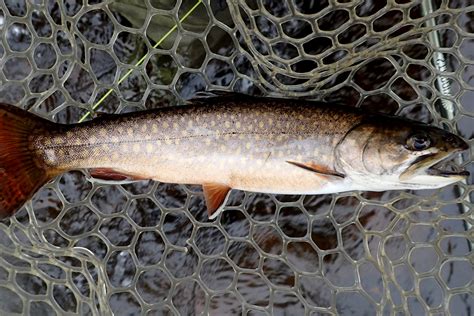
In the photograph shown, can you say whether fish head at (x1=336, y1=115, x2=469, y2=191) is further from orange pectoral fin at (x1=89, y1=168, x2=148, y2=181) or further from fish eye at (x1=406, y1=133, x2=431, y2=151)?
orange pectoral fin at (x1=89, y1=168, x2=148, y2=181)

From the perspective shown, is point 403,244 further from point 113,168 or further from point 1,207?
point 1,207

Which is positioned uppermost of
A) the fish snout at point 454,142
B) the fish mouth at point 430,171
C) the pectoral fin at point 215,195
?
the fish snout at point 454,142

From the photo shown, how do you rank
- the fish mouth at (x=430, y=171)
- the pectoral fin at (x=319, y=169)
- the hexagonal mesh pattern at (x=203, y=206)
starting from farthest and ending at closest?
the hexagonal mesh pattern at (x=203, y=206)
the pectoral fin at (x=319, y=169)
the fish mouth at (x=430, y=171)

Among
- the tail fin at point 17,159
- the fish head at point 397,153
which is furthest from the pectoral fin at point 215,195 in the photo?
the tail fin at point 17,159

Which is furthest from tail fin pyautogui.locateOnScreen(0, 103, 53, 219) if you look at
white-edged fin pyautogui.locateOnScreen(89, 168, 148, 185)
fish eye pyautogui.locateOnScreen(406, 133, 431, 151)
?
fish eye pyautogui.locateOnScreen(406, 133, 431, 151)

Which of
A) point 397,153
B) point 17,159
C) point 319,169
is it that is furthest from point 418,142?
point 17,159

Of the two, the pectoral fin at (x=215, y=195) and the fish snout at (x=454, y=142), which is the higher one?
the fish snout at (x=454, y=142)

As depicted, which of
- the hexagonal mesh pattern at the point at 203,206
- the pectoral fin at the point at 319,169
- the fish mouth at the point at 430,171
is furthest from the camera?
the hexagonal mesh pattern at the point at 203,206

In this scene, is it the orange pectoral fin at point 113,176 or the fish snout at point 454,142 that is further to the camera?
the orange pectoral fin at point 113,176

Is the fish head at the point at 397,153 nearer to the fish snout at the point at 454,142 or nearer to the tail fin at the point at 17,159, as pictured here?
the fish snout at the point at 454,142
